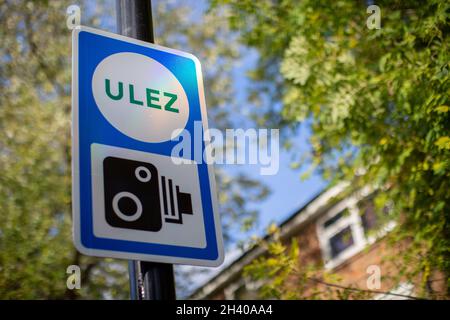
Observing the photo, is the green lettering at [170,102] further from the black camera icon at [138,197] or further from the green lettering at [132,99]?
the black camera icon at [138,197]

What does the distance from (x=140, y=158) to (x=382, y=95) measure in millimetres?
5052

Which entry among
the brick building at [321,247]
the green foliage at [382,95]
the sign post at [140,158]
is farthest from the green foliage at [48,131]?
the sign post at [140,158]

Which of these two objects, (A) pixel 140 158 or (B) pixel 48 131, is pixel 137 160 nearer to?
(A) pixel 140 158

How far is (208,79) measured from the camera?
51.6 feet

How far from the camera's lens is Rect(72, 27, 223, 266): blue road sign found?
228 centimetres

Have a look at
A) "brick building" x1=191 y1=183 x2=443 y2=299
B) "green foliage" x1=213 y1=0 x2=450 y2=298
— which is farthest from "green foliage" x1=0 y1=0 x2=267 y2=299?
"green foliage" x1=213 y1=0 x2=450 y2=298

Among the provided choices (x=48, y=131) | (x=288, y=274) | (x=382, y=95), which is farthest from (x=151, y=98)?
(x=48, y=131)

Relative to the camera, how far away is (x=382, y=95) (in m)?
6.90

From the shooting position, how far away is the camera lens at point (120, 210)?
230 cm

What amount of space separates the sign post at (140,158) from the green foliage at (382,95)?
3.12m

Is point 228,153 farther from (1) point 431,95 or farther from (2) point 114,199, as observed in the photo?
(2) point 114,199
